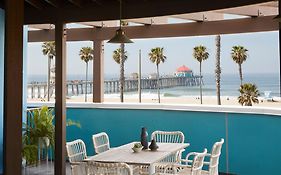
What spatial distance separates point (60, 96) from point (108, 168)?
86.5 inches

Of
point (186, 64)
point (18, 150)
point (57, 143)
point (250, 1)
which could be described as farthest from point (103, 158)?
point (186, 64)

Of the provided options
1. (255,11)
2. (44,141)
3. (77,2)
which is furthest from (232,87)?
(77,2)

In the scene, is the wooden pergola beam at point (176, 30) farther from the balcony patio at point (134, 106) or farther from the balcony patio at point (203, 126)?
the balcony patio at point (203, 126)

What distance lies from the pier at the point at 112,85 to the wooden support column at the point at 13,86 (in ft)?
53.3

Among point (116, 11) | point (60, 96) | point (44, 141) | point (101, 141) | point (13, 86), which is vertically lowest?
point (44, 141)

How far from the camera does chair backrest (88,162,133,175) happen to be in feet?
11.0

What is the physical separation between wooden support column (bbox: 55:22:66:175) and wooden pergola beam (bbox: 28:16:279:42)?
2293 millimetres

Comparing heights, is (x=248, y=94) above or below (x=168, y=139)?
above

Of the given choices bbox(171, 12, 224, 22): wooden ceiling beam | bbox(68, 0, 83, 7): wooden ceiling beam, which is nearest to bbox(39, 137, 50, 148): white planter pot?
bbox(68, 0, 83, 7): wooden ceiling beam

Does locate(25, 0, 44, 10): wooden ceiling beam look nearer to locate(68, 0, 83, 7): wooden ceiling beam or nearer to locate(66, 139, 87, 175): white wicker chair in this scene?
locate(68, 0, 83, 7): wooden ceiling beam

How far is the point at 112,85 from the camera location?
33.0 metres

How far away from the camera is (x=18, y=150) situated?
11.3 ft

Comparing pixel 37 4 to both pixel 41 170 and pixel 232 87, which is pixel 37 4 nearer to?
pixel 41 170

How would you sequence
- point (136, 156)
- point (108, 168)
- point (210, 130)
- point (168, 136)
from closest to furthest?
1. point (108, 168)
2. point (136, 156)
3. point (168, 136)
4. point (210, 130)
